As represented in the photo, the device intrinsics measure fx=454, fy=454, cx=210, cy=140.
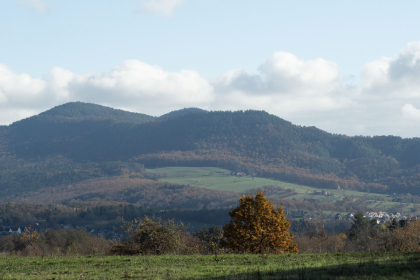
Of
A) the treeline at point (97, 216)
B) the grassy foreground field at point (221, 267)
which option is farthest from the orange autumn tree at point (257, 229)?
the treeline at point (97, 216)

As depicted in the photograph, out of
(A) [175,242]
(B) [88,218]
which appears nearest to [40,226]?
(B) [88,218]

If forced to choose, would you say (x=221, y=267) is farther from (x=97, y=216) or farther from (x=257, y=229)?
(x=97, y=216)

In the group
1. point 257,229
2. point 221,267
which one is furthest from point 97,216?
Result: point 221,267

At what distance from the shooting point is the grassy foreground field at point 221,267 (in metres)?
15.8

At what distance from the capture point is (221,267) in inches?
704

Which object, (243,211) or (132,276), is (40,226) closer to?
(243,211)

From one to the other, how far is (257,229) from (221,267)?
13.3 m

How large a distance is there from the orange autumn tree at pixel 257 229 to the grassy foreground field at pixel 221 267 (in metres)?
9.12

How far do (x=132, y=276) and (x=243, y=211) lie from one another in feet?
57.9

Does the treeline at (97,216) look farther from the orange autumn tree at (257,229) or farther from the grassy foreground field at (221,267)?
the grassy foreground field at (221,267)

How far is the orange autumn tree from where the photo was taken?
1202 inches

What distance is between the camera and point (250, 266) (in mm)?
18156

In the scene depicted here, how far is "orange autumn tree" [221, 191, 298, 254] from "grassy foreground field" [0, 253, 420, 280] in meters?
9.12

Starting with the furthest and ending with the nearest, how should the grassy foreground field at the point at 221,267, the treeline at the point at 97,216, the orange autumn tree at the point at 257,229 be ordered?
the treeline at the point at 97,216 < the orange autumn tree at the point at 257,229 < the grassy foreground field at the point at 221,267
